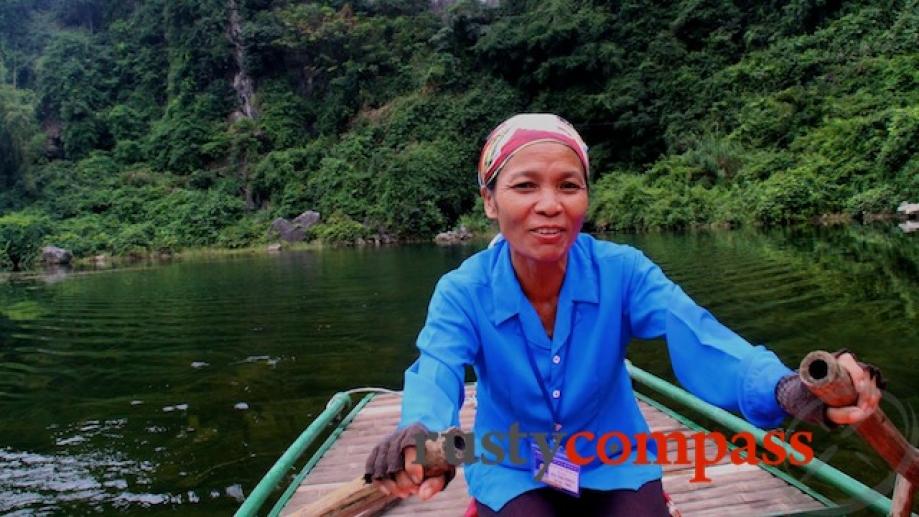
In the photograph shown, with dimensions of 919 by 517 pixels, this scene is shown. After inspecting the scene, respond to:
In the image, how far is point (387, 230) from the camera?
92.7ft

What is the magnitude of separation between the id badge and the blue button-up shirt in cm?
2

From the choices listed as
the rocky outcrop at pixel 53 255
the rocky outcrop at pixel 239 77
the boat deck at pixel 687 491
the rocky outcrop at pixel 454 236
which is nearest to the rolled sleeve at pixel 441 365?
the boat deck at pixel 687 491

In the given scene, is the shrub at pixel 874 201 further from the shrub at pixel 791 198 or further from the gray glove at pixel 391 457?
the gray glove at pixel 391 457

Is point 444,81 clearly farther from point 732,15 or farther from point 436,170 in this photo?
point 732,15

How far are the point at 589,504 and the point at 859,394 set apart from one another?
28.5 inches

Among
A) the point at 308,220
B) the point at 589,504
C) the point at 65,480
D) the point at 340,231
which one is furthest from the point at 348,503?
the point at 308,220

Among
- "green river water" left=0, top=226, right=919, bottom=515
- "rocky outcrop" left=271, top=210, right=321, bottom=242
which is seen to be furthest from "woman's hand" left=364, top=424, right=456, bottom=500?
"rocky outcrop" left=271, top=210, right=321, bottom=242

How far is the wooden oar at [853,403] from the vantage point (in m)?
0.80

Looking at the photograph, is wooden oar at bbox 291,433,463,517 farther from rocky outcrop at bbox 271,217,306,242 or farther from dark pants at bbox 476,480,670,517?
rocky outcrop at bbox 271,217,306,242

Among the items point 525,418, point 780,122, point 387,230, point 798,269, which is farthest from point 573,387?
point 387,230

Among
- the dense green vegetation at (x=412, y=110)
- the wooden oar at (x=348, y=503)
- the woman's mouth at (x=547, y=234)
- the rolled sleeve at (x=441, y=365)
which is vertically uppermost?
the dense green vegetation at (x=412, y=110)

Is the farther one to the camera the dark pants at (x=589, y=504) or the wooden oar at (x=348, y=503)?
the wooden oar at (x=348, y=503)

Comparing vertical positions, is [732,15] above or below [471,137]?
above

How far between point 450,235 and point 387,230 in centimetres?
358
